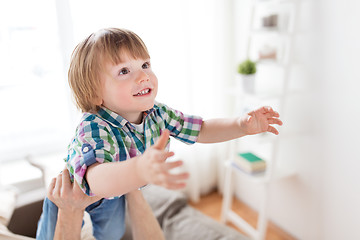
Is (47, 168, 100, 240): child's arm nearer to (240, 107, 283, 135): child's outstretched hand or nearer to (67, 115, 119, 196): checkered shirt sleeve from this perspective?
(67, 115, 119, 196): checkered shirt sleeve

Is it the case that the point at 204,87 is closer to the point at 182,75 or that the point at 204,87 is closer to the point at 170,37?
the point at 182,75

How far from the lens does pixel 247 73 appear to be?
75.4 inches

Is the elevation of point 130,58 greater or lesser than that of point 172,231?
greater

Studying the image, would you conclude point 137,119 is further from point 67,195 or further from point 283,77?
point 283,77

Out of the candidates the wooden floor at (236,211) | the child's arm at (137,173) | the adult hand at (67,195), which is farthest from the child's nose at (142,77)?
the wooden floor at (236,211)

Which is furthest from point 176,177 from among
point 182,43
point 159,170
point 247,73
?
point 182,43

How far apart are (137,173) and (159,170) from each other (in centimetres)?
7

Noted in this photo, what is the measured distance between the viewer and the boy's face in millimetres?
842

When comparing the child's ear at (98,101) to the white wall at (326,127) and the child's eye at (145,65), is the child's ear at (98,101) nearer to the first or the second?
the child's eye at (145,65)

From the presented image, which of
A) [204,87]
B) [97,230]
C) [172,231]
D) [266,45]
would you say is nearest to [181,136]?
[97,230]

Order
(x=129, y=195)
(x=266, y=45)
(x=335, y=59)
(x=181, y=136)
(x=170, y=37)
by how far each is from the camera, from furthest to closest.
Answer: (x=170, y=37) < (x=266, y=45) < (x=335, y=59) < (x=129, y=195) < (x=181, y=136)

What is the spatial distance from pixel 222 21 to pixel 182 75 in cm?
47

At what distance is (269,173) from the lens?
1.93 meters

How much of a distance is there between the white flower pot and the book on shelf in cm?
43
